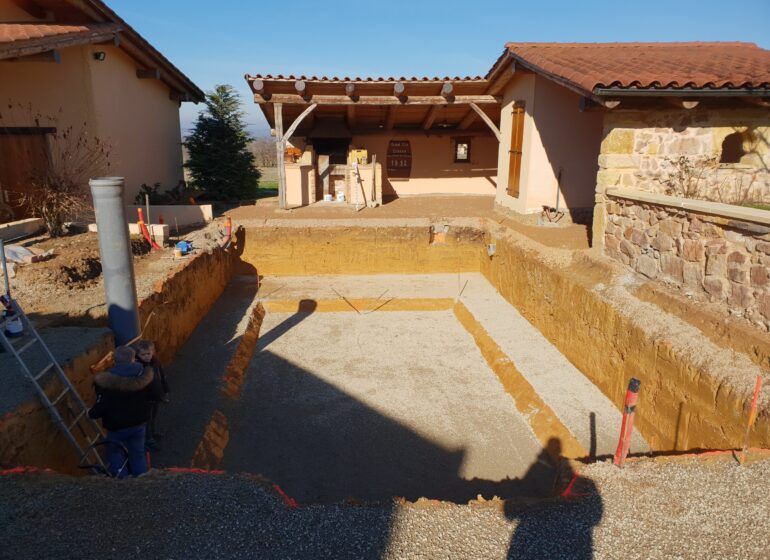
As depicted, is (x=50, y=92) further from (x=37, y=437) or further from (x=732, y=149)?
(x=732, y=149)

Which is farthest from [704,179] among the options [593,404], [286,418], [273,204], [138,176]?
[138,176]

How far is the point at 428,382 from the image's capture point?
823 centimetres

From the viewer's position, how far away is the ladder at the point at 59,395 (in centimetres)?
431

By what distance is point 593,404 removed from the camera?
7109 mm

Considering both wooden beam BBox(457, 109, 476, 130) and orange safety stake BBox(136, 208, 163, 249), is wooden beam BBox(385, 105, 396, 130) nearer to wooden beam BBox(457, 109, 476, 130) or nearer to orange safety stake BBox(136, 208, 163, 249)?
wooden beam BBox(457, 109, 476, 130)

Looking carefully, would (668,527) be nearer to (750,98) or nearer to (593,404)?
(593,404)

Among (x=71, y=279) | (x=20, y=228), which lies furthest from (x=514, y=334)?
(x=20, y=228)

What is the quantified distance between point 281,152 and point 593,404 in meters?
11.7

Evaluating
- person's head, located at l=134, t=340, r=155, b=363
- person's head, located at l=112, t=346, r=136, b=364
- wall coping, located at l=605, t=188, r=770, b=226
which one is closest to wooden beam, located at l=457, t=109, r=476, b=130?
wall coping, located at l=605, t=188, r=770, b=226

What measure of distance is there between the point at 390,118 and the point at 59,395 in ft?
50.6

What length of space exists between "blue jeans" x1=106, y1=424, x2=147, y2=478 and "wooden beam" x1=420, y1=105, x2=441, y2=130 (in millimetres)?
14659

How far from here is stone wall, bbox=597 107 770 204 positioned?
8805mm

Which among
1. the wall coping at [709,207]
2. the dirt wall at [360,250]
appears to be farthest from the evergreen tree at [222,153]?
the wall coping at [709,207]

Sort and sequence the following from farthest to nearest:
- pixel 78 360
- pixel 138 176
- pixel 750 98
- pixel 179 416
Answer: pixel 138 176 → pixel 750 98 → pixel 179 416 → pixel 78 360
